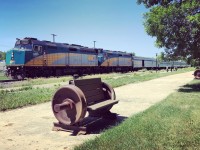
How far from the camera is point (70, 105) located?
6.36 meters

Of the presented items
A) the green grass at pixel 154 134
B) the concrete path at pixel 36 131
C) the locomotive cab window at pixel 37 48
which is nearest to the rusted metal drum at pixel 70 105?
the concrete path at pixel 36 131

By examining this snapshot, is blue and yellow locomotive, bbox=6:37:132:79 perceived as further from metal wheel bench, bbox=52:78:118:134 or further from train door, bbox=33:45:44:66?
metal wheel bench, bbox=52:78:118:134

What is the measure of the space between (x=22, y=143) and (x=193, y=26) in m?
11.8

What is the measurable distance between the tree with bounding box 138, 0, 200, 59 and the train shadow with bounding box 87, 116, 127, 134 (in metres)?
8.15

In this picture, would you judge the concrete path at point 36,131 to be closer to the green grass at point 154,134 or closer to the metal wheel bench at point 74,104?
the metal wheel bench at point 74,104

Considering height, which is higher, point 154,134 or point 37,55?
point 37,55

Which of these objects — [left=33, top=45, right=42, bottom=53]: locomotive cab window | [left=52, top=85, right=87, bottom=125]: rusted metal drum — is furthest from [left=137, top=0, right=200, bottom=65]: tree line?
[left=33, top=45, right=42, bottom=53]: locomotive cab window

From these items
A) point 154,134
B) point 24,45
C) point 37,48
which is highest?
→ point 24,45

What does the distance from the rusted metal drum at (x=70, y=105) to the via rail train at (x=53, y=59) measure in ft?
66.9

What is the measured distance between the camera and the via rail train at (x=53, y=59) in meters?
26.3

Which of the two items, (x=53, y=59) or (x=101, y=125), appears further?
(x=53, y=59)

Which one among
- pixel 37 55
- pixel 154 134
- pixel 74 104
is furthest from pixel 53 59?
pixel 154 134

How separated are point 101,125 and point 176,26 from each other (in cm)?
952

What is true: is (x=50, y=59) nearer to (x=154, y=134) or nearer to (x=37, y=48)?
(x=37, y=48)
